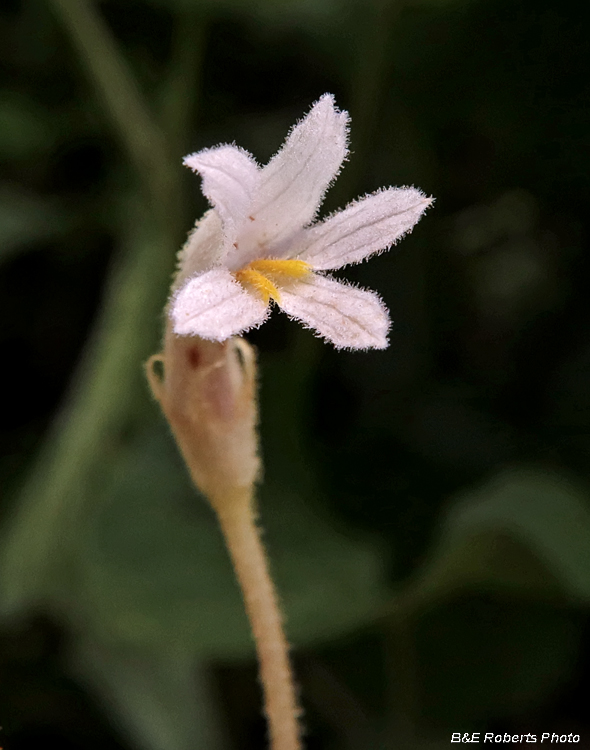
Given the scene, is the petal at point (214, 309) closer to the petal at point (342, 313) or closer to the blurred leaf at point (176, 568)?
the petal at point (342, 313)

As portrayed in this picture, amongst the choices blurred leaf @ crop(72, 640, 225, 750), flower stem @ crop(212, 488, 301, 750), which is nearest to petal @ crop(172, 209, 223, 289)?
flower stem @ crop(212, 488, 301, 750)

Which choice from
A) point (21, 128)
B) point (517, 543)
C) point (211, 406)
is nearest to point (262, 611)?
point (211, 406)

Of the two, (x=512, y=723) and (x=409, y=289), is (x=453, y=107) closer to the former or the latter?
(x=409, y=289)

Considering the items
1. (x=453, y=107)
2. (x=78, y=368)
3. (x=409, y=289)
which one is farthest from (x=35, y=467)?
(x=453, y=107)

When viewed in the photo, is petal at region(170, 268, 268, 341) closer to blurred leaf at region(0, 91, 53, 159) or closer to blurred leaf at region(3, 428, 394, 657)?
blurred leaf at region(3, 428, 394, 657)

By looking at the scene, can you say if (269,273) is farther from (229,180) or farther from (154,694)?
(154,694)

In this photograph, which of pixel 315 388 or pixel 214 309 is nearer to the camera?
pixel 214 309
